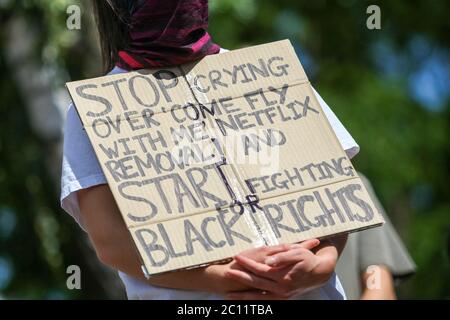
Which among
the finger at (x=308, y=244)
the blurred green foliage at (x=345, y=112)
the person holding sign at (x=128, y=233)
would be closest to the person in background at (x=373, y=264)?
the person holding sign at (x=128, y=233)

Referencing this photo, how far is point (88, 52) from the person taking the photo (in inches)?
319

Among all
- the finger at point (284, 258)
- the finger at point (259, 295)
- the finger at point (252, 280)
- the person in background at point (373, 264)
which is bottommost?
the person in background at point (373, 264)

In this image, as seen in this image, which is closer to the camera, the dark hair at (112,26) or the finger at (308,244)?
the finger at (308,244)

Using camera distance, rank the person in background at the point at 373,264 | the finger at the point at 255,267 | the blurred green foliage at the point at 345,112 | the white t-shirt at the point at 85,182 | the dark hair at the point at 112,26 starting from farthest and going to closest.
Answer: the blurred green foliage at the point at 345,112
the person in background at the point at 373,264
the dark hair at the point at 112,26
the white t-shirt at the point at 85,182
the finger at the point at 255,267

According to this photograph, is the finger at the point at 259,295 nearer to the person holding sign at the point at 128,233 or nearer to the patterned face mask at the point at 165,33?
the person holding sign at the point at 128,233

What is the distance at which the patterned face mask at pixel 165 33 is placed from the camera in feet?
9.84

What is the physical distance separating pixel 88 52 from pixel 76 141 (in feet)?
16.9

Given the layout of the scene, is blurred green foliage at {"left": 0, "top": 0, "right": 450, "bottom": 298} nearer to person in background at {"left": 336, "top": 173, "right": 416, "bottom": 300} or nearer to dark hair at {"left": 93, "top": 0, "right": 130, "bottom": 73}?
person in background at {"left": 336, "top": 173, "right": 416, "bottom": 300}

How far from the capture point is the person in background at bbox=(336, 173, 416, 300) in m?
4.27

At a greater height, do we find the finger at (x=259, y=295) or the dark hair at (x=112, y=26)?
the dark hair at (x=112, y=26)

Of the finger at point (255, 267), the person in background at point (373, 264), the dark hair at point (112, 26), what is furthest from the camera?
the person in background at point (373, 264)

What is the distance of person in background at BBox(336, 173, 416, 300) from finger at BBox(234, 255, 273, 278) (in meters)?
1.42
